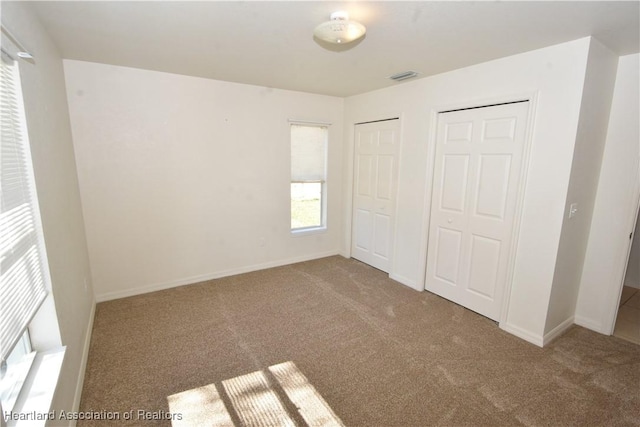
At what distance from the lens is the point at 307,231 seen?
4.57 m

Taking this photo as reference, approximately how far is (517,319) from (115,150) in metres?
4.26

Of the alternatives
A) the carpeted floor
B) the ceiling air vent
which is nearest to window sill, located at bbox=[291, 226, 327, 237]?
the carpeted floor

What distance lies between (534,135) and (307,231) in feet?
9.90

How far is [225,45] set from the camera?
2430 mm

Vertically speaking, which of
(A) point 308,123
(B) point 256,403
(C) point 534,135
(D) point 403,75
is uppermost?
(D) point 403,75

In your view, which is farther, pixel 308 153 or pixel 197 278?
pixel 308 153

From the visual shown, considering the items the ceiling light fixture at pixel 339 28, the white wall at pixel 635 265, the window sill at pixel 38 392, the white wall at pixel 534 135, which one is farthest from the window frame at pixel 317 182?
the white wall at pixel 635 265

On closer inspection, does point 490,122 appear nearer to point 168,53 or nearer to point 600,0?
point 600,0

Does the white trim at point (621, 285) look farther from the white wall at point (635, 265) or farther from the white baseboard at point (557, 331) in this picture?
the white wall at point (635, 265)

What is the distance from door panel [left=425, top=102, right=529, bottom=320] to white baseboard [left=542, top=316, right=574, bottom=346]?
41 cm

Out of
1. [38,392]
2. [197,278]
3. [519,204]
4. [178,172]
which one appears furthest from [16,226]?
[519,204]

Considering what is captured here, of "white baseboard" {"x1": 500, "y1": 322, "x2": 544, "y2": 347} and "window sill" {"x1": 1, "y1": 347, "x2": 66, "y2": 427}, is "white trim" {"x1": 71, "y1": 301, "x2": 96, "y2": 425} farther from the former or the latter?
"white baseboard" {"x1": 500, "y1": 322, "x2": 544, "y2": 347}

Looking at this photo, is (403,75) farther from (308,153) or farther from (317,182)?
(317,182)

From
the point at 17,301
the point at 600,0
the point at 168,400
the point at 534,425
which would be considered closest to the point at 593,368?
the point at 534,425
